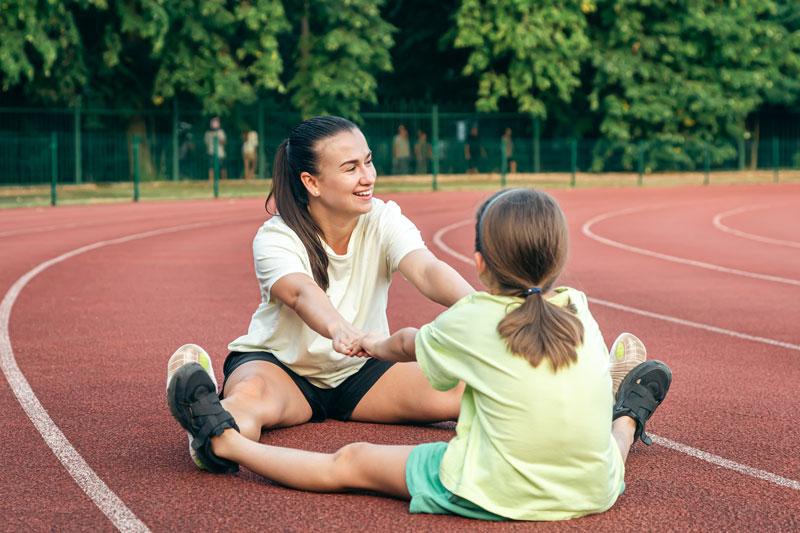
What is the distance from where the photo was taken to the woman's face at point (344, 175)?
442 centimetres

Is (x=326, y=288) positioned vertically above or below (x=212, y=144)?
below

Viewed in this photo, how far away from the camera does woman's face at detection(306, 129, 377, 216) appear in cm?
442

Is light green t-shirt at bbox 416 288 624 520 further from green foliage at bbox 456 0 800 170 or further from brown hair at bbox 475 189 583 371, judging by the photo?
green foliage at bbox 456 0 800 170

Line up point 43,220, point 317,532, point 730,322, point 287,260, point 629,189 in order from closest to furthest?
point 317,532, point 287,260, point 730,322, point 43,220, point 629,189

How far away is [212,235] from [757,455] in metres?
12.9

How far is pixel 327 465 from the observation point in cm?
376

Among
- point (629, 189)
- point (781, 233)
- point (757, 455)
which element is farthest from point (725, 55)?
point (757, 455)

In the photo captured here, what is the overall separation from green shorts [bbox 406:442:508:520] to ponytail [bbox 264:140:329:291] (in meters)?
1.22

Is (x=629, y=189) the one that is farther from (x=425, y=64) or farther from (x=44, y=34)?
(x=44, y=34)

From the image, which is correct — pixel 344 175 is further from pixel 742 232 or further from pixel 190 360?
pixel 742 232

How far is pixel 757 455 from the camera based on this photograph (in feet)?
14.5

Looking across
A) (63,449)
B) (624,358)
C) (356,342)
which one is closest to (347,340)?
(356,342)

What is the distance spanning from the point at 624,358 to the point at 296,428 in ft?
5.11

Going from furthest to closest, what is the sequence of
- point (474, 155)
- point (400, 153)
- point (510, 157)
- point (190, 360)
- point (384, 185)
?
point (510, 157) < point (474, 155) < point (400, 153) < point (384, 185) < point (190, 360)
